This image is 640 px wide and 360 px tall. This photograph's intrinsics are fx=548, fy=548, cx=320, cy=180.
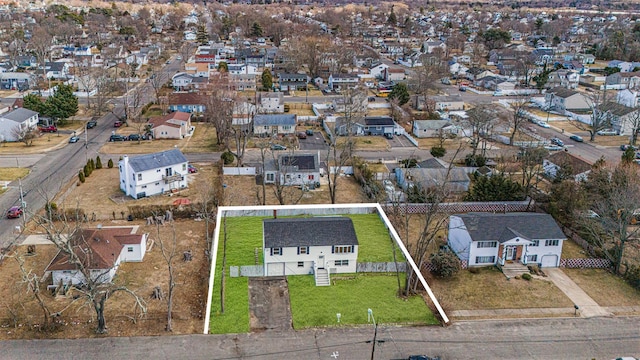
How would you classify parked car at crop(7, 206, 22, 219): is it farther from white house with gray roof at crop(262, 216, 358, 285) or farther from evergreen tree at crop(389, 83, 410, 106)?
evergreen tree at crop(389, 83, 410, 106)

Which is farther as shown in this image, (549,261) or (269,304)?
(549,261)

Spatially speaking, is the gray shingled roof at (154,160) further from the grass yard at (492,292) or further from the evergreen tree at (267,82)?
the evergreen tree at (267,82)

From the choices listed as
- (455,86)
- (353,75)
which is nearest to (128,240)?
(353,75)

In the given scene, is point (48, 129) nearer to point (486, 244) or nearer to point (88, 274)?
point (88, 274)

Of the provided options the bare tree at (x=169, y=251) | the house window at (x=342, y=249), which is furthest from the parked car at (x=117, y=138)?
the house window at (x=342, y=249)

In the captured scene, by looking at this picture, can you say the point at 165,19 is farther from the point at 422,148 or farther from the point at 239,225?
the point at 239,225

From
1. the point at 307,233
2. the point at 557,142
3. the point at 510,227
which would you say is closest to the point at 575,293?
the point at 510,227

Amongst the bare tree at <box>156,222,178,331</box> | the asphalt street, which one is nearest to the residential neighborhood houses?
the bare tree at <box>156,222,178,331</box>
